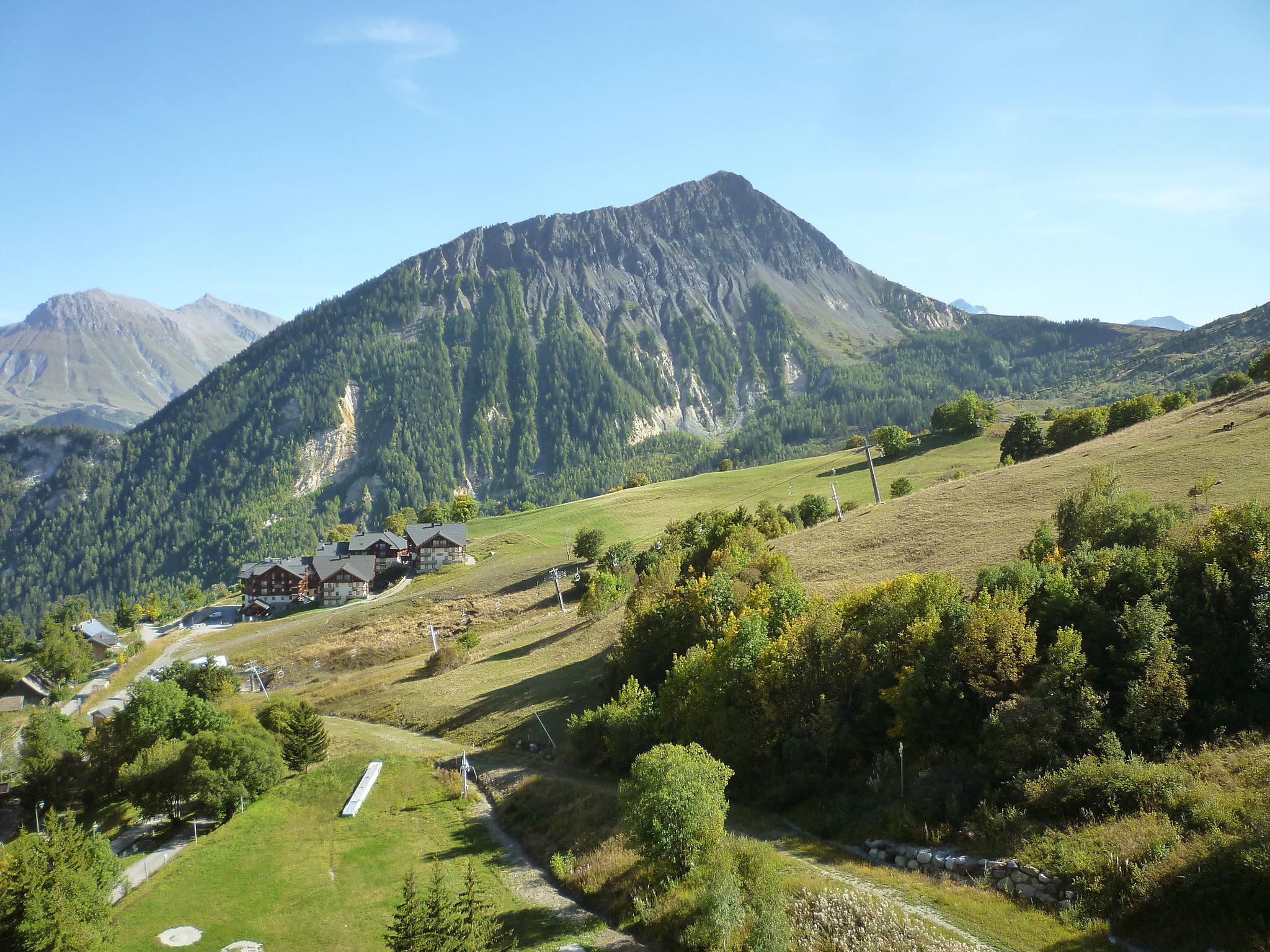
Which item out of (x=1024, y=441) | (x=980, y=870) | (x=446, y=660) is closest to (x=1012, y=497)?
(x=1024, y=441)

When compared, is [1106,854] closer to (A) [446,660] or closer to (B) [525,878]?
(B) [525,878]

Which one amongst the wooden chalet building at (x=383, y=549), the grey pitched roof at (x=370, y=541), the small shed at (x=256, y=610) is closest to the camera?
the small shed at (x=256, y=610)

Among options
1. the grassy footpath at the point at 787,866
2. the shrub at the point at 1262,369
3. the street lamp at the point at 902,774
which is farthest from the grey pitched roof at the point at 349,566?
the shrub at the point at 1262,369

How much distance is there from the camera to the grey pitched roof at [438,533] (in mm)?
137000

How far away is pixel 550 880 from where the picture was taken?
30812mm

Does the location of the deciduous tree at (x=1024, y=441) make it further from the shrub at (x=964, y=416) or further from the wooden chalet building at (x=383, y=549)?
the wooden chalet building at (x=383, y=549)

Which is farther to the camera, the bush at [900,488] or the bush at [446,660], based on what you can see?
the bush at [900,488]

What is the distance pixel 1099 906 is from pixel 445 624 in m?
84.1

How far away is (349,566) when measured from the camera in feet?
436

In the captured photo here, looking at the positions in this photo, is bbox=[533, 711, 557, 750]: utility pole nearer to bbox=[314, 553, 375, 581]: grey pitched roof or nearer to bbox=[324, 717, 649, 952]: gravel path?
bbox=[324, 717, 649, 952]: gravel path

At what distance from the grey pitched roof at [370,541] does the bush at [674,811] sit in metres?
127

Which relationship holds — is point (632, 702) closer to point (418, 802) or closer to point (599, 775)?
point (599, 775)

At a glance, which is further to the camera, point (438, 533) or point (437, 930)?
point (438, 533)

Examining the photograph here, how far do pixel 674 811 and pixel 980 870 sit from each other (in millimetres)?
9661
